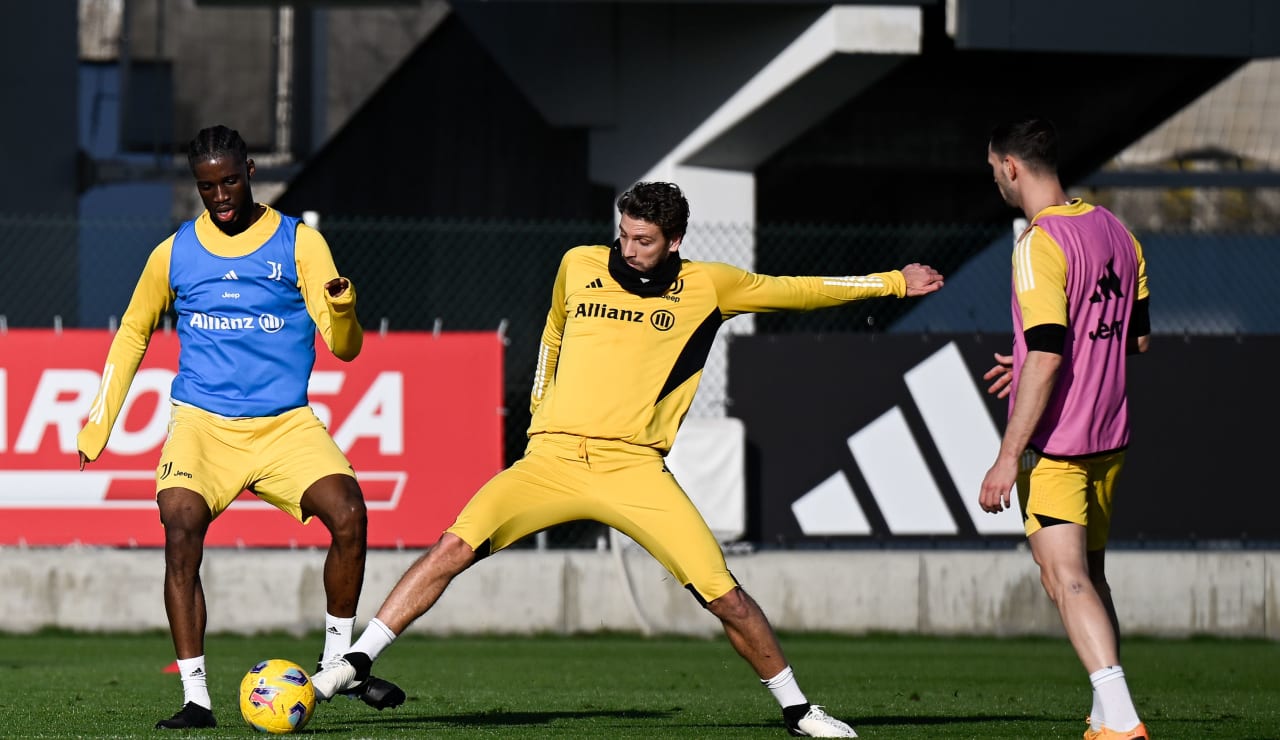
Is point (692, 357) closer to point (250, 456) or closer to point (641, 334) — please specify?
point (641, 334)

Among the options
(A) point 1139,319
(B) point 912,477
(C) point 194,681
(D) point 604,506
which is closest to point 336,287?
(D) point 604,506

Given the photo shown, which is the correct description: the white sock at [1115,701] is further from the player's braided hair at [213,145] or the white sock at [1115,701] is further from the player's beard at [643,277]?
the player's braided hair at [213,145]

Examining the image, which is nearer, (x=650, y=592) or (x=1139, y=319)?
(x=1139, y=319)

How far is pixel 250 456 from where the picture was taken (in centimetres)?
743

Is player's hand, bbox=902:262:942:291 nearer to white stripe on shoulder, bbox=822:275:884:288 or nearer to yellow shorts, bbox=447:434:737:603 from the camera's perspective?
white stripe on shoulder, bbox=822:275:884:288

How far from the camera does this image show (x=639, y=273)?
23.2 feet

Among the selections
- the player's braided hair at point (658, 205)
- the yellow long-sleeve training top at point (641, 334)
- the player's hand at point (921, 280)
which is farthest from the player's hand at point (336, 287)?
the player's hand at point (921, 280)

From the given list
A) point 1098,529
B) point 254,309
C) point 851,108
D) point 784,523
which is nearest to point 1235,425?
point 784,523

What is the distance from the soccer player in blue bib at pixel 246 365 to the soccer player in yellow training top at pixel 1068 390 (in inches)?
98.4

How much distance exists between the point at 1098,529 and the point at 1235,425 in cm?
733

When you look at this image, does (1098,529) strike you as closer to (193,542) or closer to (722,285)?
(722,285)

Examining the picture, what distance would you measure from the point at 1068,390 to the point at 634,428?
5.13 ft

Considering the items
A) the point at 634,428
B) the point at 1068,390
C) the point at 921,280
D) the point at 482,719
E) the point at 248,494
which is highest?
the point at 921,280

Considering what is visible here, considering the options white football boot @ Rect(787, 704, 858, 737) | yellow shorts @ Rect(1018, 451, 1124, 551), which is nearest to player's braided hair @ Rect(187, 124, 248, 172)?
white football boot @ Rect(787, 704, 858, 737)
